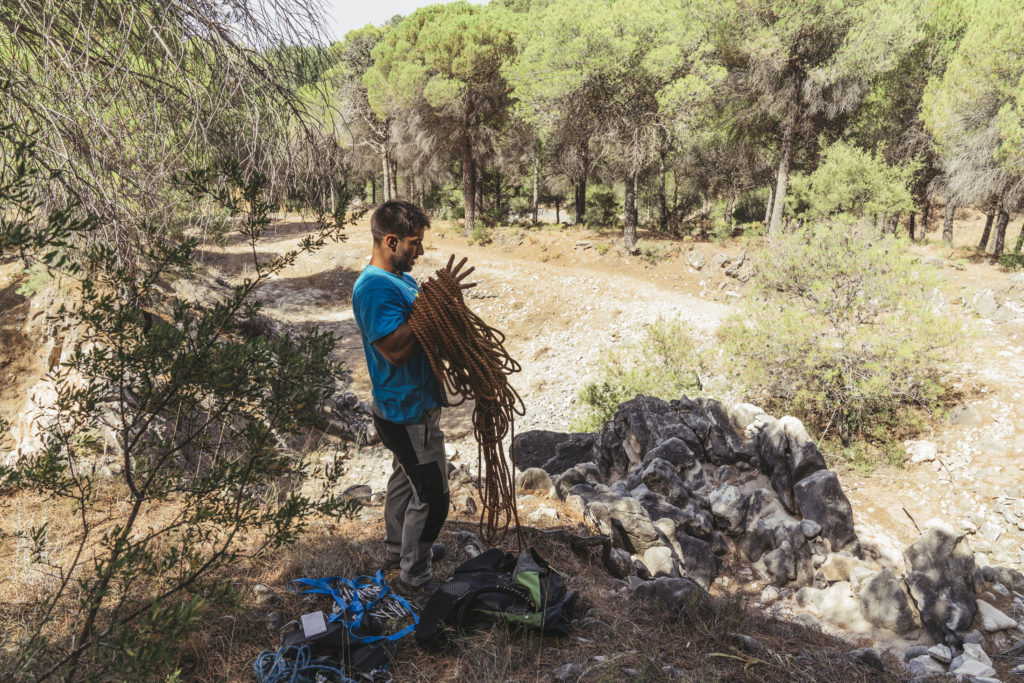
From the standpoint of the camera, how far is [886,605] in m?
4.47

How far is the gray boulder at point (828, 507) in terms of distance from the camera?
5598mm

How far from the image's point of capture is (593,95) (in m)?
17.5

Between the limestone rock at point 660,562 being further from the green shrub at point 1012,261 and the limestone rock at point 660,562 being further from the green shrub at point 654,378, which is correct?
the green shrub at point 1012,261

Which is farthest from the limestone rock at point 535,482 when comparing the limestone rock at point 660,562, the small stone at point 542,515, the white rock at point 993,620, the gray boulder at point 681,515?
the white rock at point 993,620

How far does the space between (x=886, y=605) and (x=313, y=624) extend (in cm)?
461

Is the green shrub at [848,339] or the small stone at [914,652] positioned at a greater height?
the green shrub at [848,339]

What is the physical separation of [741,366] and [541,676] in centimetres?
767

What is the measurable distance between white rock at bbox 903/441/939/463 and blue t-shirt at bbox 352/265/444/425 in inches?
308

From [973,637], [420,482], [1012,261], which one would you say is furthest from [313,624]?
[1012,261]

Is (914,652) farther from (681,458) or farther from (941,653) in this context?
(681,458)

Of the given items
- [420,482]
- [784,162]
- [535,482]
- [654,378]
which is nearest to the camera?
[420,482]

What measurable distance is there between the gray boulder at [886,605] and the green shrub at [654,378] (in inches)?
190

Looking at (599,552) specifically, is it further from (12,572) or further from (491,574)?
(12,572)

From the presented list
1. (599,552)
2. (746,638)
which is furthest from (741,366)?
(746,638)
